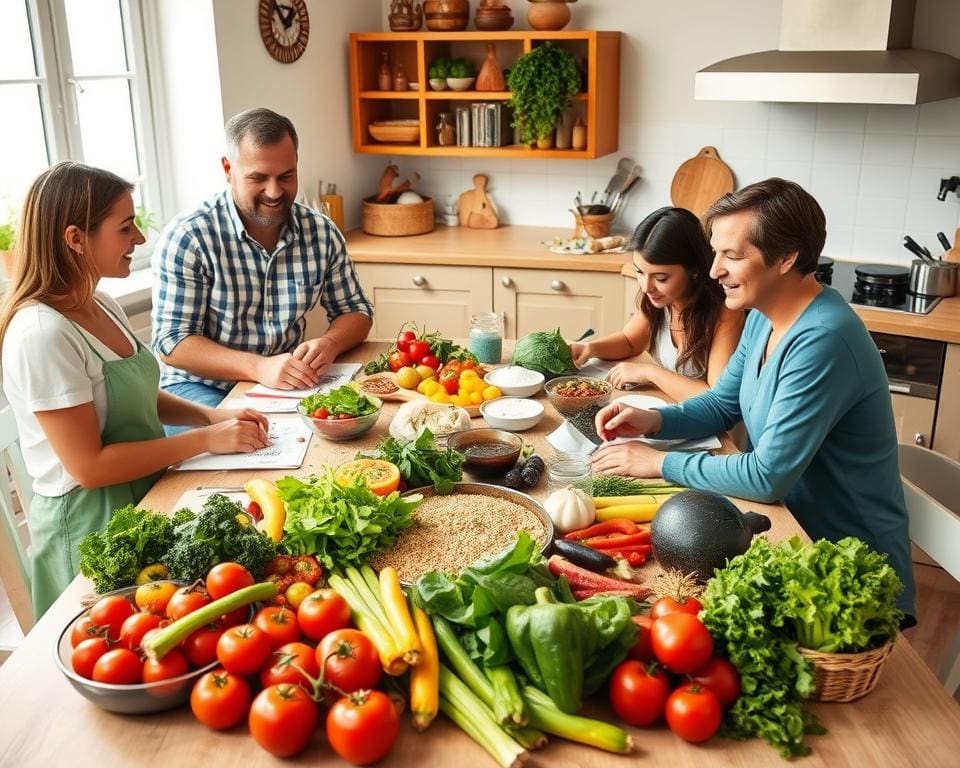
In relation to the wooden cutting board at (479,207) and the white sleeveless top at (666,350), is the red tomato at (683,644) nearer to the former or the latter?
the white sleeveless top at (666,350)

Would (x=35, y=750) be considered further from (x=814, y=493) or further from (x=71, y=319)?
(x=814, y=493)

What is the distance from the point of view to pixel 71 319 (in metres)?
2.08

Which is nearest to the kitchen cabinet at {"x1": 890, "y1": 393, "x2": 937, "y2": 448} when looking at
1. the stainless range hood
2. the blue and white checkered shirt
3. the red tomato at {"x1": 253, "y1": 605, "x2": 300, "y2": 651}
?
the stainless range hood

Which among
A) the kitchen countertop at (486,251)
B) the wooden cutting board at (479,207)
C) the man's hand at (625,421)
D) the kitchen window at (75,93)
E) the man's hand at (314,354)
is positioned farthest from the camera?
the wooden cutting board at (479,207)

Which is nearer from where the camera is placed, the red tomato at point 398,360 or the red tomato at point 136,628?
the red tomato at point 136,628

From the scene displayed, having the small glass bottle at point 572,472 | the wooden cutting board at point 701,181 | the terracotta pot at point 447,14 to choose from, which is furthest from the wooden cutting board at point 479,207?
the small glass bottle at point 572,472

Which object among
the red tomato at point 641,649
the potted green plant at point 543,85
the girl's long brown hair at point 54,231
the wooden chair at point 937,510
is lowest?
the wooden chair at point 937,510

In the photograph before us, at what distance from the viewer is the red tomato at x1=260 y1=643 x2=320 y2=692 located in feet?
4.23

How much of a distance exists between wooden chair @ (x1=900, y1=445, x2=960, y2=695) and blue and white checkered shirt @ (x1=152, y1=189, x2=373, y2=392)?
172 centimetres

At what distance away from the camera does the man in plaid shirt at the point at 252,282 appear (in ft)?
9.04

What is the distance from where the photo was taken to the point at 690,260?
261cm

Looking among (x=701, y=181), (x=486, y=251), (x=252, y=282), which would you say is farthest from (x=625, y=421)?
(x=701, y=181)

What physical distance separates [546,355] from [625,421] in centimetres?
48

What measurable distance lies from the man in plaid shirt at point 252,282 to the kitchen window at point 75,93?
2.12 feet
